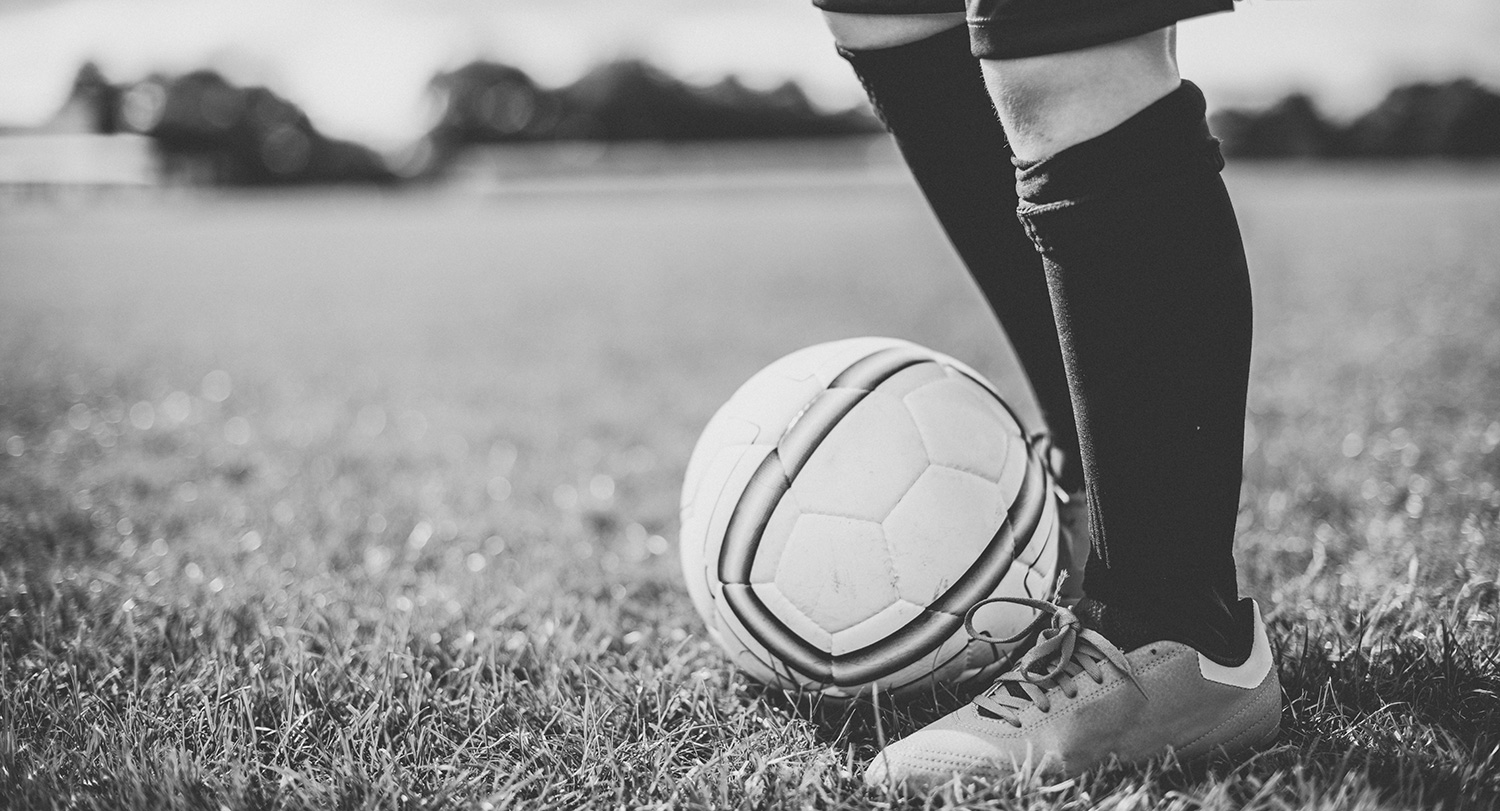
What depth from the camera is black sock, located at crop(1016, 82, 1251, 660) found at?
127 centimetres

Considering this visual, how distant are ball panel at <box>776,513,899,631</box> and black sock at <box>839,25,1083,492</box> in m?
0.46

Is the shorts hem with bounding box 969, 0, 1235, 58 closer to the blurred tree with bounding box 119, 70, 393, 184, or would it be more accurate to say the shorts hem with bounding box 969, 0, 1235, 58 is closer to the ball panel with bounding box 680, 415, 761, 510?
the ball panel with bounding box 680, 415, 761, 510

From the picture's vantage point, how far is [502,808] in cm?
143

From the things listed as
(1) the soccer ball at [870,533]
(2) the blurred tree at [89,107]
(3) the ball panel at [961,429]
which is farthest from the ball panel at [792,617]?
(2) the blurred tree at [89,107]

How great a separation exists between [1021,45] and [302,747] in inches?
59.5

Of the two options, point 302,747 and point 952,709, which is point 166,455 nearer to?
point 302,747

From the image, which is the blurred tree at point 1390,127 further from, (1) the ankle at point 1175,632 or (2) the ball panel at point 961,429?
(1) the ankle at point 1175,632

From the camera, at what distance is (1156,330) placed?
4.27ft

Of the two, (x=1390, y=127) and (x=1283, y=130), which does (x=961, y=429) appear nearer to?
(x=1283, y=130)

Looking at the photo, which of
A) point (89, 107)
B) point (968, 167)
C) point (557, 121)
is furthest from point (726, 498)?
point (557, 121)

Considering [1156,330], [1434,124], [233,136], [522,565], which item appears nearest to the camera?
[1156,330]

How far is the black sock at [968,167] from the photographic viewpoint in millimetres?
1701

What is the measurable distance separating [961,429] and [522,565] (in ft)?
4.19

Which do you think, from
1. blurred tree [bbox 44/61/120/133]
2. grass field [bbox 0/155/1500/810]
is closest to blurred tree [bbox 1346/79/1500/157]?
grass field [bbox 0/155/1500/810]
